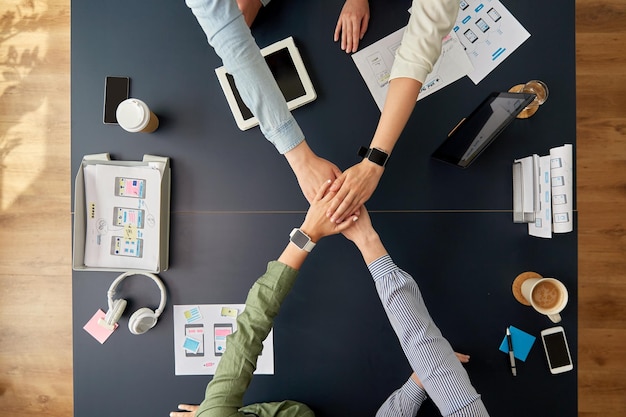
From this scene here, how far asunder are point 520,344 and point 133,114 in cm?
141

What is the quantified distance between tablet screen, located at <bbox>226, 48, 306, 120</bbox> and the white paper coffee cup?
28 cm

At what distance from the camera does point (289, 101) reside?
1.21m

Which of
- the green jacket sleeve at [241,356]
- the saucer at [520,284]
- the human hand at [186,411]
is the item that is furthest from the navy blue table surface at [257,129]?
the human hand at [186,411]

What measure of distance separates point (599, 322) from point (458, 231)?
90cm

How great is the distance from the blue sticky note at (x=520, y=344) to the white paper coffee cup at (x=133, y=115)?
1.33 meters

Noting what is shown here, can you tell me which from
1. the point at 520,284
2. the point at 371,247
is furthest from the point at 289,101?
the point at 520,284

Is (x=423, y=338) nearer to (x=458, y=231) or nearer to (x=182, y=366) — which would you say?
(x=458, y=231)

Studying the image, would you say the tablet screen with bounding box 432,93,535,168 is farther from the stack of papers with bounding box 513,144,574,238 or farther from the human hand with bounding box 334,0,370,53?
the human hand with bounding box 334,0,370,53

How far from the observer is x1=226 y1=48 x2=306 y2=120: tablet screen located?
1221mm

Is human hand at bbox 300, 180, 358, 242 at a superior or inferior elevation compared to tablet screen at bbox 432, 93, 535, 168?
inferior

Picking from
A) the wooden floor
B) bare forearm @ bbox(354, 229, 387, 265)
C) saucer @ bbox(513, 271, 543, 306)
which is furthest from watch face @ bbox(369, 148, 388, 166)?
the wooden floor

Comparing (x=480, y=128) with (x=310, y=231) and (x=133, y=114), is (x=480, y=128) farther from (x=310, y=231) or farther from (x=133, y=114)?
(x=133, y=114)

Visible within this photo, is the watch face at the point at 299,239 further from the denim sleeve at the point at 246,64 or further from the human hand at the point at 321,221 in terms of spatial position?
the denim sleeve at the point at 246,64

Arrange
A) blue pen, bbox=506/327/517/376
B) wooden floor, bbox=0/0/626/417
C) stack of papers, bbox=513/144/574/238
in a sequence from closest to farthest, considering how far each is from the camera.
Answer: stack of papers, bbox=513/144/574/238 → blue pen, bbox=506/327/517/376 → wooden floor, bbox=0/0/626/417
